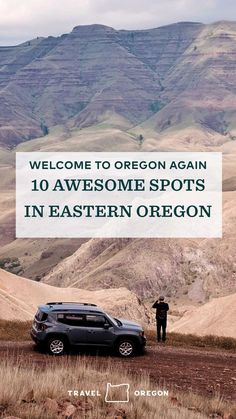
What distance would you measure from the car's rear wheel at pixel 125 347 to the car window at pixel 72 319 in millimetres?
1319

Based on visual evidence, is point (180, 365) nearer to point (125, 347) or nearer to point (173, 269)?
point (125, 347)

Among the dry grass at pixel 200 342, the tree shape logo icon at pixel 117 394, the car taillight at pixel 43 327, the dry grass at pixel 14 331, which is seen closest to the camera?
the tree shape logo icon at pixel 117 394

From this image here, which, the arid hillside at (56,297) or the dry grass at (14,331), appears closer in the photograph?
the dry grass at (14,331)

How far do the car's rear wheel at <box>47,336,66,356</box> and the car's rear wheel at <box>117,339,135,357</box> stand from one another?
65.0 inches

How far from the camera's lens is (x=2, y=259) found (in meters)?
161

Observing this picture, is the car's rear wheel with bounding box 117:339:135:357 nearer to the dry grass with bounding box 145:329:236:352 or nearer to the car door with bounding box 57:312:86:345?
the car door with bounding box 57:312:86:345

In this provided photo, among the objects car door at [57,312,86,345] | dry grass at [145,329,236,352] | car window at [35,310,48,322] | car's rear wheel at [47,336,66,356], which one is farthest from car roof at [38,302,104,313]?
dry grass at [145,329,236,352]

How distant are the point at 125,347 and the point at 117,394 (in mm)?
7163

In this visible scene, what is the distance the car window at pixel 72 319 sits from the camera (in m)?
19.6

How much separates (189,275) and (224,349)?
6830 centimetres

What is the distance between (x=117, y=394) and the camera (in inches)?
517

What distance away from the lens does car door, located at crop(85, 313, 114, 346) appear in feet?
65.0

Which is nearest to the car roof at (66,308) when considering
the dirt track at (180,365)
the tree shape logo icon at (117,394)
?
the dirt track at (180,365)

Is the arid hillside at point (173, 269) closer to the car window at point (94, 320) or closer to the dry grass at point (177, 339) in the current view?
the dry grass at point (177, 339)
